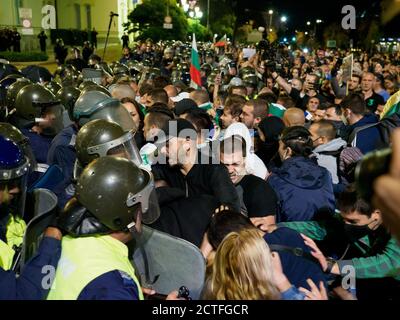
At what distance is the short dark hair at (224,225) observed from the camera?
286 cm

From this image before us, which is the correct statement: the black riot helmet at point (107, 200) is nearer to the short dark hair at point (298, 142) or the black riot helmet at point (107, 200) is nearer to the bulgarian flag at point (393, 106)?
the short dark hair at point (298, 142)

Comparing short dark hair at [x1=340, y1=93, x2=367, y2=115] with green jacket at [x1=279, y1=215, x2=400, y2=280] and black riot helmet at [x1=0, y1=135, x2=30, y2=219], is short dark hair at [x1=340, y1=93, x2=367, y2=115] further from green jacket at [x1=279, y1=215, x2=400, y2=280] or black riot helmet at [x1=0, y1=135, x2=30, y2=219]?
black riot helmet at [x1=0, y1=135, x2=30, y2=219]

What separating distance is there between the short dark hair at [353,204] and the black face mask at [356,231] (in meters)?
0.13

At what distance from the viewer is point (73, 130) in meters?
5.21

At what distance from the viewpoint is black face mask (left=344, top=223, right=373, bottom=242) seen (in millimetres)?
3453

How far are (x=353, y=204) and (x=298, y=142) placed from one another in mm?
1461

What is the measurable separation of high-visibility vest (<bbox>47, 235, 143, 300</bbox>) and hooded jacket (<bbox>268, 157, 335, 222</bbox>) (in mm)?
2178

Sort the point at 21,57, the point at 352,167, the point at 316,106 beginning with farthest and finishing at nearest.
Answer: the point at 21,57 < the point at 316,106 < the point at 352,167

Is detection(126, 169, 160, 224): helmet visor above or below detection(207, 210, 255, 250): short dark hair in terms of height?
above

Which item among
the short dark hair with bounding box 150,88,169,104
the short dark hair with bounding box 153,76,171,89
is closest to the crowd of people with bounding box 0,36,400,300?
→ the short dark hair with bounding box 150,88,169,104

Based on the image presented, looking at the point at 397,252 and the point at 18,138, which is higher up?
the point at 18,138
